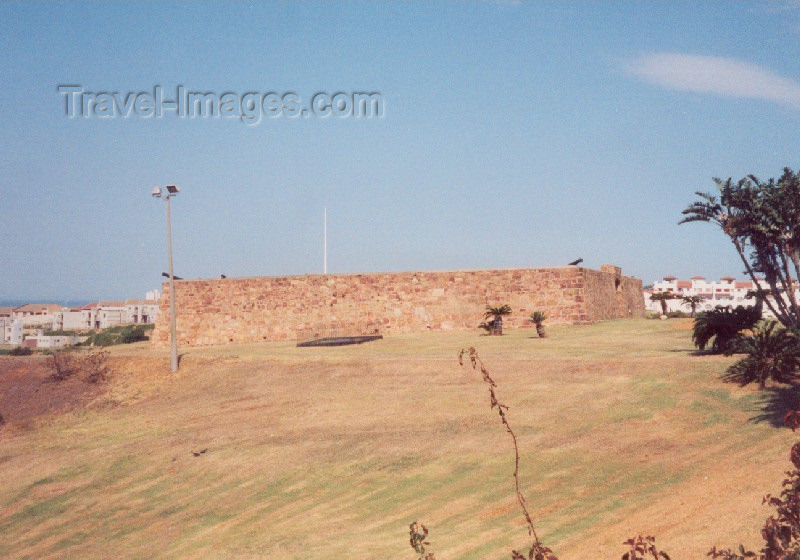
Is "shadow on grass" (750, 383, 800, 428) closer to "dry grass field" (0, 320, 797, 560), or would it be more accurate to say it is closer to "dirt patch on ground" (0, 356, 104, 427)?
"dry grass field" (0, 320, 797, 560)

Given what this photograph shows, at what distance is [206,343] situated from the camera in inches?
1355

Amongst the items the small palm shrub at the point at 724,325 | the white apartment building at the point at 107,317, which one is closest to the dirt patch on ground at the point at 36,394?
the small palm shrub at the point at 724,325

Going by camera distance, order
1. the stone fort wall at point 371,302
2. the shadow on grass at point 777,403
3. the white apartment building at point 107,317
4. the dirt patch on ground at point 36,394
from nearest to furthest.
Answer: the shadow on grass at point 777,403 → the dirt patch on ground at point 36,394 → the stone fort wall at point 371,302 → the white apartment building at point 107,317

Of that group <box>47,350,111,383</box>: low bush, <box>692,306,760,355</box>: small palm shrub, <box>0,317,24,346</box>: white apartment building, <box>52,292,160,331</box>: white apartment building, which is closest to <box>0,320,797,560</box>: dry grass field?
<box>692,306,760,355</box>: small palm shrub

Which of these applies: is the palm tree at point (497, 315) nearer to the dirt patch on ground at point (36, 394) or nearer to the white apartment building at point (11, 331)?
the dirt patch on ground at point (36, 394)

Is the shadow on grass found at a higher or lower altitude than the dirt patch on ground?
higher

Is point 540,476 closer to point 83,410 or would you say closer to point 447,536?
point 447,536

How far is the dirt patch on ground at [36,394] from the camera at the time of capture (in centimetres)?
2303

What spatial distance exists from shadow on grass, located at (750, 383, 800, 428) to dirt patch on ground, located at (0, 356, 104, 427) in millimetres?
19957

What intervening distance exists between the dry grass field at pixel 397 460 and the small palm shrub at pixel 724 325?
92cm

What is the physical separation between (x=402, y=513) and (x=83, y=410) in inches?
594

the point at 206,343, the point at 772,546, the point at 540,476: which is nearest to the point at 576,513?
the point at 540,476

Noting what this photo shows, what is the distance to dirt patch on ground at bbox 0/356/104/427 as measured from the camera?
23.0 meters

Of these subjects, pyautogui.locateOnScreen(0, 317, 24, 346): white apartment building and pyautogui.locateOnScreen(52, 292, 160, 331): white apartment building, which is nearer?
pyautogui.locateOnScreen(0, 317, 24, 346): white apartment building
